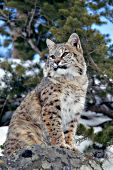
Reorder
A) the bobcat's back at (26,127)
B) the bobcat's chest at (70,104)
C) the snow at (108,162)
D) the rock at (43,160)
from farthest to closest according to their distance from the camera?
the snow at (108,162)
the bobcat's chest at (70,104)
the bobcat's back at (26,127)
the rock at (43,160)

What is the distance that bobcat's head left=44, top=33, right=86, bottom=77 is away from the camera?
722cm

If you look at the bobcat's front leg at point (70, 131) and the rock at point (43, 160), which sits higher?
the bobcat's front leg at point (70, 131)

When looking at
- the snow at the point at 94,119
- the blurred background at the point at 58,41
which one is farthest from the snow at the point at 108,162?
the snow at the point at 94,119

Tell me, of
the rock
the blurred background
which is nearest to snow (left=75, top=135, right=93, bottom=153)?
the blurred background

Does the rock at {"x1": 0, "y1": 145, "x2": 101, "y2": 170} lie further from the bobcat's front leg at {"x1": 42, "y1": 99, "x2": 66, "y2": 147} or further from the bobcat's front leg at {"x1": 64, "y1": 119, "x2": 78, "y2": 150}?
the bobcat's front leg at {"x1": 64, "y1": 119, "x2": 78, "y2": 150}

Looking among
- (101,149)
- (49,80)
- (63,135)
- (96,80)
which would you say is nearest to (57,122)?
(63,135)

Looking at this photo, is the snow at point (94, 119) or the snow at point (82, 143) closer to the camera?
the snow at point (82, 143)

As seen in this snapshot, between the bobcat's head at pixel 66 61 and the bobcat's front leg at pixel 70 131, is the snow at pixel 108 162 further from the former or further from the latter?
the bobcat's head at pixel 66 61

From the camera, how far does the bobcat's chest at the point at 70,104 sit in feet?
23.3

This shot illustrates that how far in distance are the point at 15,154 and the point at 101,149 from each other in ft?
9.77

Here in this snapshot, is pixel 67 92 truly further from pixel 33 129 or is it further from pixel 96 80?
pixel 96 80

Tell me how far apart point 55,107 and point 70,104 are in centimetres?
29

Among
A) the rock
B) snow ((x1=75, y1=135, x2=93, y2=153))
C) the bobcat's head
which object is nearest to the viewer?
the rock

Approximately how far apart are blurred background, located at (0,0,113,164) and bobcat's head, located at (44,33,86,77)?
4.19 ft
